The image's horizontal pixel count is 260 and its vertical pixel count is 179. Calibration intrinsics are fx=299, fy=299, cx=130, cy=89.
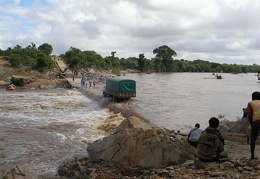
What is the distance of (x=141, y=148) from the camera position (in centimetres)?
1222

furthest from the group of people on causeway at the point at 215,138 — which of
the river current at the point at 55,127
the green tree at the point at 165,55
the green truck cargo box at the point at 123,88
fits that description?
the green tree at the point at 165,55

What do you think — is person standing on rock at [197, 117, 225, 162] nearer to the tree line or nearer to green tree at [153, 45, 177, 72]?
the tree line

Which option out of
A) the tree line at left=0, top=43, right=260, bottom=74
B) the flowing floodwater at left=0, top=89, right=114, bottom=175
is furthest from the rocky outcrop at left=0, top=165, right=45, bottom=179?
the tree line at left=0, top=43, right=260, bottom=74

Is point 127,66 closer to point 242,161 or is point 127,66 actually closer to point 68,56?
point 68,56

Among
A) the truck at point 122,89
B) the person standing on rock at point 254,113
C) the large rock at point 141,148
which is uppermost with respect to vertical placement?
the person standing on rock at point 254,113

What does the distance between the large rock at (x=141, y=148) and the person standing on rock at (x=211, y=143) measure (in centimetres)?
185

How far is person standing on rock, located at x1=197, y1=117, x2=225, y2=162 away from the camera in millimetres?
8578

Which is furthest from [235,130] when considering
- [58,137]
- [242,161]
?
[58,137]

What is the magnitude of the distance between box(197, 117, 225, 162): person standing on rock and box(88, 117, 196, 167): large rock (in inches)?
72.7

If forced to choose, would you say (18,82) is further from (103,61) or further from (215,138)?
(103,61)

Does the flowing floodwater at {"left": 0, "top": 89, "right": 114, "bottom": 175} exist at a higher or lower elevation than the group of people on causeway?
lower

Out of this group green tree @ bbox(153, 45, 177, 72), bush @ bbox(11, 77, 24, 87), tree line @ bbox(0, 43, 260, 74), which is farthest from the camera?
green tree @ bbox(153, 45, 177, 72)

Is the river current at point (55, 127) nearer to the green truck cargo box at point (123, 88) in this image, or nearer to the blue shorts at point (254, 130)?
the green truck cargo box at point (123, 88)

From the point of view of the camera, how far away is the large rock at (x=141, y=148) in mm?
11086
